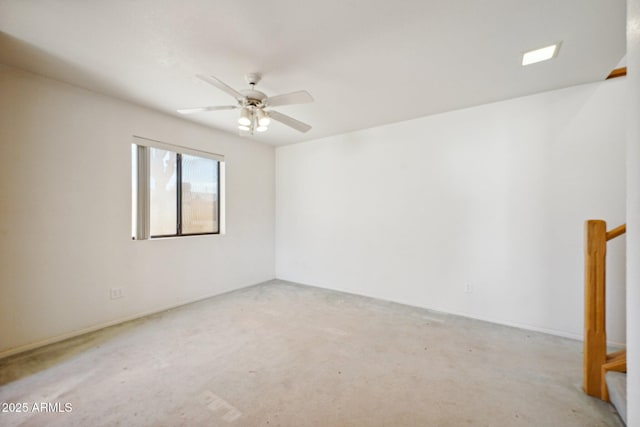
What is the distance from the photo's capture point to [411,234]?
350 centimetres

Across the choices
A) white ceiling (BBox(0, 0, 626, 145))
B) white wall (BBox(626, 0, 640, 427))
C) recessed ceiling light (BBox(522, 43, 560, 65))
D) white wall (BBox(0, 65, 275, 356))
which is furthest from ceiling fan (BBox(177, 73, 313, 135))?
recessed ceiling light (BBox(522, 43, 560, 65))

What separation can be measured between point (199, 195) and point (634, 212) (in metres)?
4.23

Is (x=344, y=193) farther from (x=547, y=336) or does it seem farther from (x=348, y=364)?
(x=547, y=336)

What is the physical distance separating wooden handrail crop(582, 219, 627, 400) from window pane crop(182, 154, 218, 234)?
429 centimetres

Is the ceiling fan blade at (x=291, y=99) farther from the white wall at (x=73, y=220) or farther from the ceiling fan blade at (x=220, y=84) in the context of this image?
the white wall at (x=73, y=220)

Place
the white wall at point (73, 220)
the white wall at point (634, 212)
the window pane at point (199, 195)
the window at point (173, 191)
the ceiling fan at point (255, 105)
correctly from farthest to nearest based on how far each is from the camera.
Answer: the window pane at point (199, 195) < the window at point (173, 191) < the white wall at point (73, 220) < the ceiling fan at point (255, 105) < the white wall at point (634, 212)

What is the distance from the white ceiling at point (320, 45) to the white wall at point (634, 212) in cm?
81

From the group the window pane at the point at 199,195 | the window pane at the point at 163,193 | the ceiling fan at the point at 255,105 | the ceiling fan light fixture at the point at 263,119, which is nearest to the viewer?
the ceiling fan at the point at 255,105

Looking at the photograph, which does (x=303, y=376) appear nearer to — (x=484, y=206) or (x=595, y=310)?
(x=595, y=310)

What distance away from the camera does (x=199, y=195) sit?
153 inches

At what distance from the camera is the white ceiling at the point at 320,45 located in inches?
63.2

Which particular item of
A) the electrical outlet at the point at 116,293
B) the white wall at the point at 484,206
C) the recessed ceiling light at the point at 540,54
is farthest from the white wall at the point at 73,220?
the recessed ceiling light at the point at 540,54

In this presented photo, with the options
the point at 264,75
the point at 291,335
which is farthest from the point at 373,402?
the point at 264,75

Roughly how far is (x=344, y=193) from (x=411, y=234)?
1233 mm
